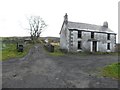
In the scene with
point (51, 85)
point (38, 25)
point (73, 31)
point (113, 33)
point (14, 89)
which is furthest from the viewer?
point (38, 25)

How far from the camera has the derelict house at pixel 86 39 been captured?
106ft

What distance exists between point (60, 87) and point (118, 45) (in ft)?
114

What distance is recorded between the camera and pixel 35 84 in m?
9.27

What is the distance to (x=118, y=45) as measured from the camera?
39.5 meters

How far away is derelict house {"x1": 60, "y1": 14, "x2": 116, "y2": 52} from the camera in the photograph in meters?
32.4

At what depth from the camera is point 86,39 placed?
33.8 meters

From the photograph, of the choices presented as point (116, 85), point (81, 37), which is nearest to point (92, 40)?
point (81, 37)

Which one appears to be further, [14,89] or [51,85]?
[51,85]

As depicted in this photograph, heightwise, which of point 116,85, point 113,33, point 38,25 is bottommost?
point 116,85

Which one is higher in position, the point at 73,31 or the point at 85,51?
the point at 73,31

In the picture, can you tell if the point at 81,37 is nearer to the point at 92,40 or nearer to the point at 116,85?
the point at 92,40

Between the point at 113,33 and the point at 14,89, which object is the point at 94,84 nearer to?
the point at 14,89

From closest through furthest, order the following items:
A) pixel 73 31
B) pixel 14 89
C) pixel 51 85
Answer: pixel 14 89 < pixel 51 85 < pixel 73 31

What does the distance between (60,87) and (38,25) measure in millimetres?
64765
